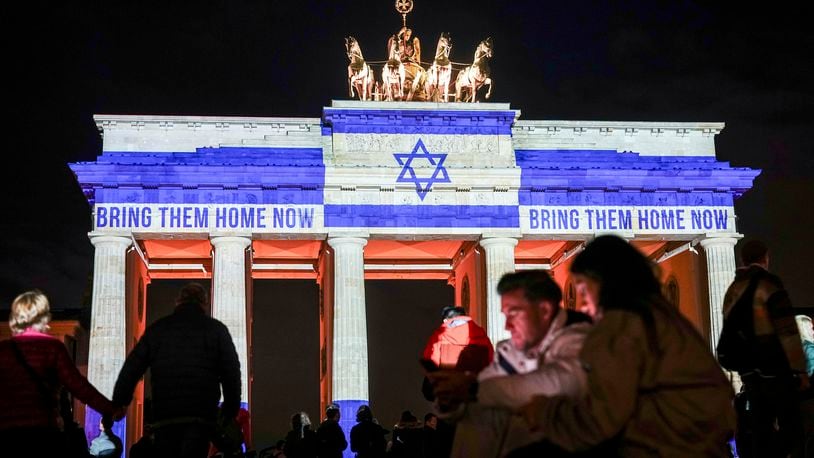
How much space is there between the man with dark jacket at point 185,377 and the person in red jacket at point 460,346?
2.45m

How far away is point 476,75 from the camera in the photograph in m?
40.4

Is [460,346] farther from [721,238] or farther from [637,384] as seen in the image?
[721,238]

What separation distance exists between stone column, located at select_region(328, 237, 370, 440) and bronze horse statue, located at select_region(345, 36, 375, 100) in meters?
6.22

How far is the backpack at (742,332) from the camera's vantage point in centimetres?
1058

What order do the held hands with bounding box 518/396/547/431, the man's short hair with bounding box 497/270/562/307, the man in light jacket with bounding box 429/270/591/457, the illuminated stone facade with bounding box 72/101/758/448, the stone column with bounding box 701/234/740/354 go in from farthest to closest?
1. the stone column with bounding box 701/234/740/354
2. the illuminated stone facade with bounding box 72/101/758/448
3. the man's short hair with bounding box 497/270/562/307
4. the man in light jacket with bounding box 429/270/591/457
5. the held hands with bounding box 518/396/547/431

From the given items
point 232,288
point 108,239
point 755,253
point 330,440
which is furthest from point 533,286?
point 108,239

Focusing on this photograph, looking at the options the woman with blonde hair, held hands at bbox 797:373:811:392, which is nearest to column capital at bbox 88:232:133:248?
the woman with blonde hair

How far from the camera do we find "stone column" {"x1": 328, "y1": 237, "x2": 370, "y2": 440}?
36.6 metres

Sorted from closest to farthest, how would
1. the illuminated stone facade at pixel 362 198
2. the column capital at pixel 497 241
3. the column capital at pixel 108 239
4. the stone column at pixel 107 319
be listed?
the stone column at pixel 107 319 < the column capital at pixel 108 239 < the illuminated stone facade at pixel 362 198 < the column capital at pixel 497 241

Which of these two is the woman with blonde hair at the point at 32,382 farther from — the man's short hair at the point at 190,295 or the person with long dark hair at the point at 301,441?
the person with long dark hair at the point at 301,441

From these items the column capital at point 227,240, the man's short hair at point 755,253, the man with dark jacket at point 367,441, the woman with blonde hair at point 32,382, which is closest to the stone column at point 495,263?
the column capital at point 227,240

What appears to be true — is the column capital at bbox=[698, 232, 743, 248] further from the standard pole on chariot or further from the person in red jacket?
the person in red jacket

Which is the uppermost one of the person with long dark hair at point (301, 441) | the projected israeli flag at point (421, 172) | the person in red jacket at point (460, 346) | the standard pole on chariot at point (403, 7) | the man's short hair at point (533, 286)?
the standard pole on chariot at point (403, 7)

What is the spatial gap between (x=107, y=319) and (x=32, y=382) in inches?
1101
